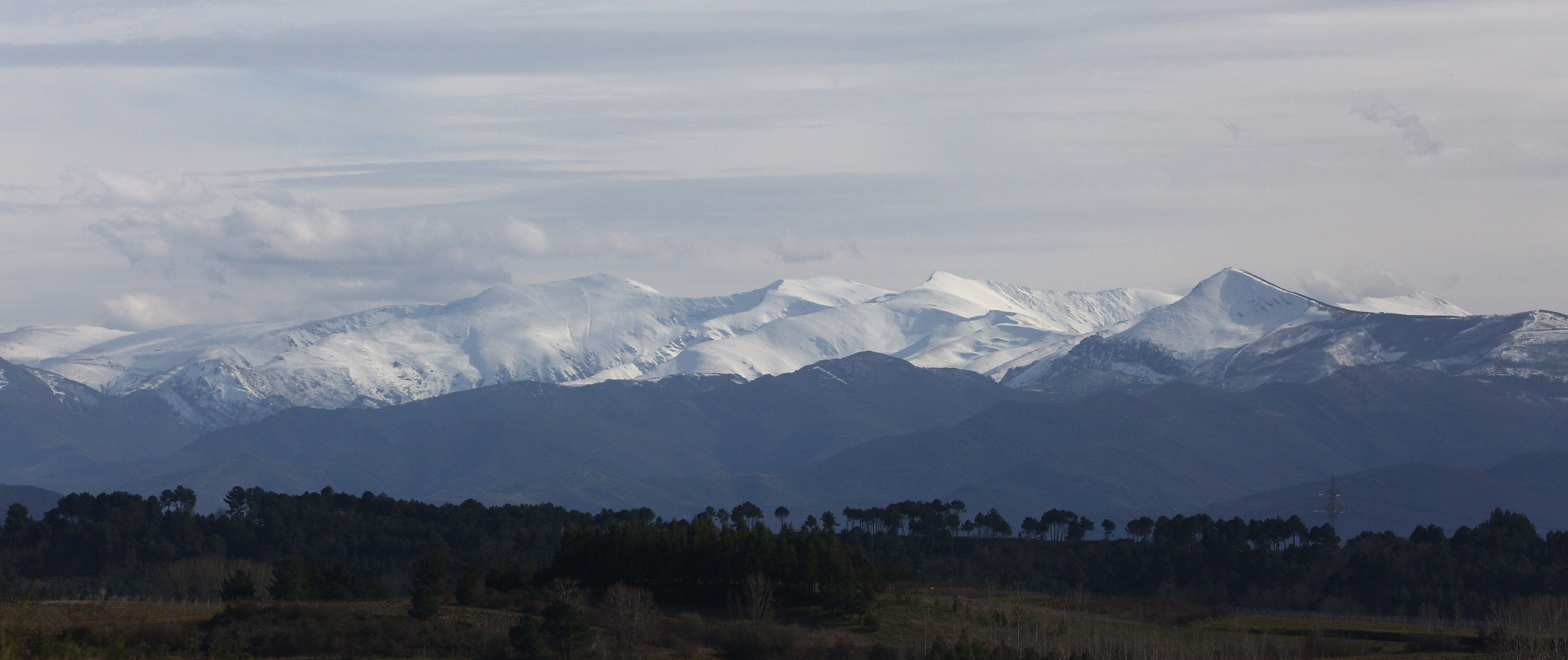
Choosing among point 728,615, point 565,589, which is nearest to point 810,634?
point 728,615

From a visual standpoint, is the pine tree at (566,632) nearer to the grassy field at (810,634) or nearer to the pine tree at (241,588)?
the grassy field at (810,634)

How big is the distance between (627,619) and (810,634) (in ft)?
44.5

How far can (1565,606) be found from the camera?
486 ft

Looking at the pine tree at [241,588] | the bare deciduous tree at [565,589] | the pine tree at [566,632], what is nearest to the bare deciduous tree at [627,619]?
the pine tree at [566,632]

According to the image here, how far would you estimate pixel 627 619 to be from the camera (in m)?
107

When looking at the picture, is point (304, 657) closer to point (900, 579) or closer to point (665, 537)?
point (665, 537)

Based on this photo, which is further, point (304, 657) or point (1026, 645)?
point (1026, 645)

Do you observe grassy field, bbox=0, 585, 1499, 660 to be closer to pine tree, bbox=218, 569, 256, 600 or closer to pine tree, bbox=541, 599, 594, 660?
pine tree, bbox=541, 599, 594, 660

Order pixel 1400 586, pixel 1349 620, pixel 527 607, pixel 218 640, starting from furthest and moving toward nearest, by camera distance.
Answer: pixel 1400 586 < pixel 1349 620 < pixel 527 607 < pixel 218 640

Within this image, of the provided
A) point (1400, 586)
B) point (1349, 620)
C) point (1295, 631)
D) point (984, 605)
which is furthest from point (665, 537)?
point (1400, 586)

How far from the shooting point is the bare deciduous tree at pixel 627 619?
101 metres

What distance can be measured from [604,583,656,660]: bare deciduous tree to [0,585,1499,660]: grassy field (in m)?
0.58

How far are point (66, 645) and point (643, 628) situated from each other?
265ft

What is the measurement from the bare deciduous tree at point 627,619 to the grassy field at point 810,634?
58 centimetres
